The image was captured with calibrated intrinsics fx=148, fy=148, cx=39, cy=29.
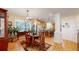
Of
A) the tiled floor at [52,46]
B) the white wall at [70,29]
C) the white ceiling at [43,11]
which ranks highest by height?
the white ceiling at [43,11]

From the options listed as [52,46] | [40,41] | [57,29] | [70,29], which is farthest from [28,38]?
[70,29]

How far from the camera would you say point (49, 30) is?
2975 mm

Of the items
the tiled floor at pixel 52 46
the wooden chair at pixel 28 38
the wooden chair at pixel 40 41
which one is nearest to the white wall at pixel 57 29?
the tiled floor at pixel 52 46

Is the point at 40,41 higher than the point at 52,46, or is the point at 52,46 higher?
the point at 40,41

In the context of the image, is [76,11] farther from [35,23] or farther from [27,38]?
[27,38]

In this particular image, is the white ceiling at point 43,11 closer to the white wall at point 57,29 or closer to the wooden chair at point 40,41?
the white wall at point 57,29

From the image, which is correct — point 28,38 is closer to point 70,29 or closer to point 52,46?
point 52,46

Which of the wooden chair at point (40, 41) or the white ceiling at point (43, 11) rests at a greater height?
the white ceiling at point (43, 11)

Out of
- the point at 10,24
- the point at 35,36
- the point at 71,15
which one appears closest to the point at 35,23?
the point at 35,36

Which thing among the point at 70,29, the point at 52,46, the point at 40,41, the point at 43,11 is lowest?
the point at 52,46

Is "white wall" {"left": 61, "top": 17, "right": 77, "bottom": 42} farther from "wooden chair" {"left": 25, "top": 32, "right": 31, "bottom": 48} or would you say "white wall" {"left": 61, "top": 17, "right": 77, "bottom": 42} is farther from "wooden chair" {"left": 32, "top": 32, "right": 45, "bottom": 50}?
"wooden chair" {"left": 25, "top": 32, "right": 31, "bottom": 48}

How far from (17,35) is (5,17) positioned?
44cm
